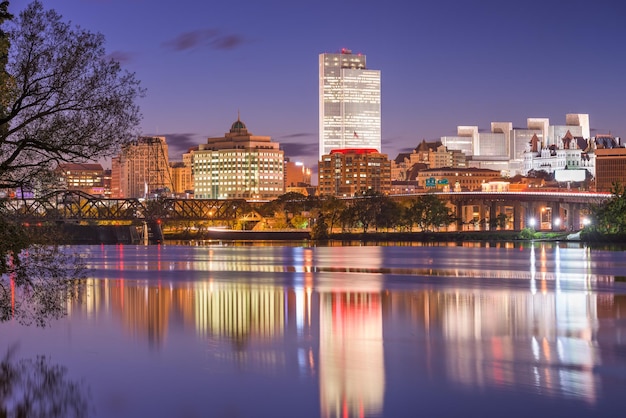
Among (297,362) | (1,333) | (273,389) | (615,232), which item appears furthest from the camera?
(615,232)

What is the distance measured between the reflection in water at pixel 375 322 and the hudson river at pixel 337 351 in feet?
0.25

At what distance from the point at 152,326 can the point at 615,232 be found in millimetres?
121191

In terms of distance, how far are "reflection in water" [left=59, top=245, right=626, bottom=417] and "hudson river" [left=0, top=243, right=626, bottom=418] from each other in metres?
0.08

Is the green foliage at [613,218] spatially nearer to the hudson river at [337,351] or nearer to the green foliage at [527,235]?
the green foliage at [527,235]

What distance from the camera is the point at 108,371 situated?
89.8ft

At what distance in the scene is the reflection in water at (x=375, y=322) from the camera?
84.0ft

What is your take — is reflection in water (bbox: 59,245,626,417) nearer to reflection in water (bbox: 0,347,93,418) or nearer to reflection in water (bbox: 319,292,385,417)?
reflection in water (bbox: 319,292,385,417)

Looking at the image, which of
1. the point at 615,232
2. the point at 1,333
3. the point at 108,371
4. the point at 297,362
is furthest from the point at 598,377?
the point at 615,232

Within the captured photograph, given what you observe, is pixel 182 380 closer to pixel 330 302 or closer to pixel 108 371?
pixel 108 371

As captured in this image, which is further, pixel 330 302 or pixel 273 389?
pixel 330 302

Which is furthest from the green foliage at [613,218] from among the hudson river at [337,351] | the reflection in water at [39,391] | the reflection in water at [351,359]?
the reflection in water at [39,391]

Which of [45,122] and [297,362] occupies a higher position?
[45,122]

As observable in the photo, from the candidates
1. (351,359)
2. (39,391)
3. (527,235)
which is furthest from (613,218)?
(39,391)

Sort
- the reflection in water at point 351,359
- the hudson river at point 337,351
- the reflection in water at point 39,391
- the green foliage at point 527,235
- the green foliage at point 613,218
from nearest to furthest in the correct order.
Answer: the reflection in water at point 351,359 < the reflection in water at point 39,391 < the hudson river at point 337,351 < the green foliage at point 613,218 < the green foliage at point 527,235
